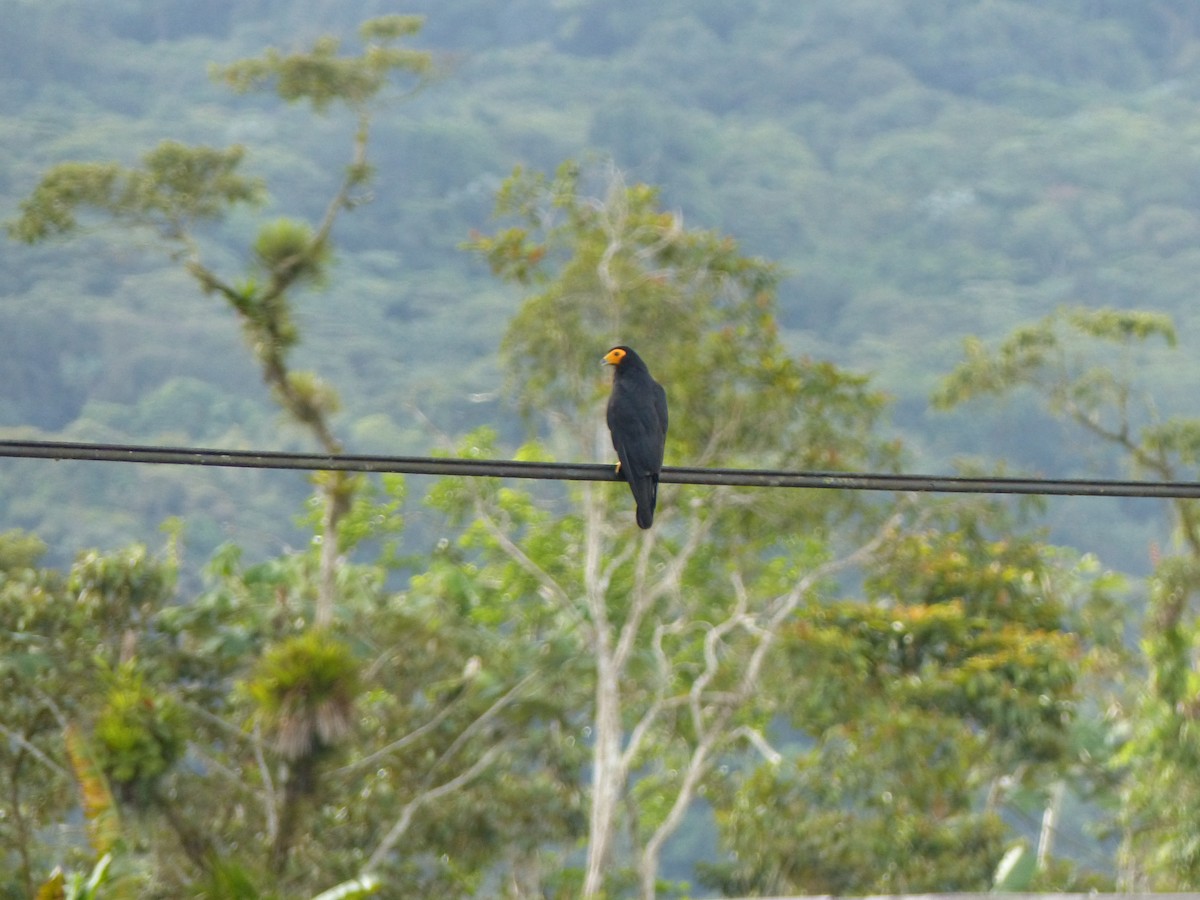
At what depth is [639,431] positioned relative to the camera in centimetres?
657

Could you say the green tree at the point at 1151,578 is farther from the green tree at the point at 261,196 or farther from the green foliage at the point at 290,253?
the green foliage at the point at 290,253

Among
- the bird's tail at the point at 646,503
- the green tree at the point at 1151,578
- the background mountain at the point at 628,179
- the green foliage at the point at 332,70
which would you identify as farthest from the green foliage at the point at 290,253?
the bird's tail at the point at 646,503

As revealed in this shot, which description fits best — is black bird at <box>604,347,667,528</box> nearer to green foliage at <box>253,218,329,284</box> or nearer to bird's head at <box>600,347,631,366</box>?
bird's head at <box>600,347,631,366</box>

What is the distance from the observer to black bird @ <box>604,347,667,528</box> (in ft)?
19.9

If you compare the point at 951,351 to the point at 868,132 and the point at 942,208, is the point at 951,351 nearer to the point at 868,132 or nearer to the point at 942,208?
the point at 942,208

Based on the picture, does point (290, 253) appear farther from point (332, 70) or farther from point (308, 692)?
point (308, 692)

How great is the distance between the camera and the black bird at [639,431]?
6.07 m

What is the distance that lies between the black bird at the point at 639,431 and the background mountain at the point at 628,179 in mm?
11674

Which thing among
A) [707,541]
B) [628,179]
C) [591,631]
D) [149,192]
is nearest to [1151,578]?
[707,541]

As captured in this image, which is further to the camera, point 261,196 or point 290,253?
point 261,196

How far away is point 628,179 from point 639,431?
78.5ft

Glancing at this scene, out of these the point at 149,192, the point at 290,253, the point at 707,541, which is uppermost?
the point at 149,192

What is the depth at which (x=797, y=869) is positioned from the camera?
15508 millimetres

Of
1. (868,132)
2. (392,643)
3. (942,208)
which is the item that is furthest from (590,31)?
(392,643)
